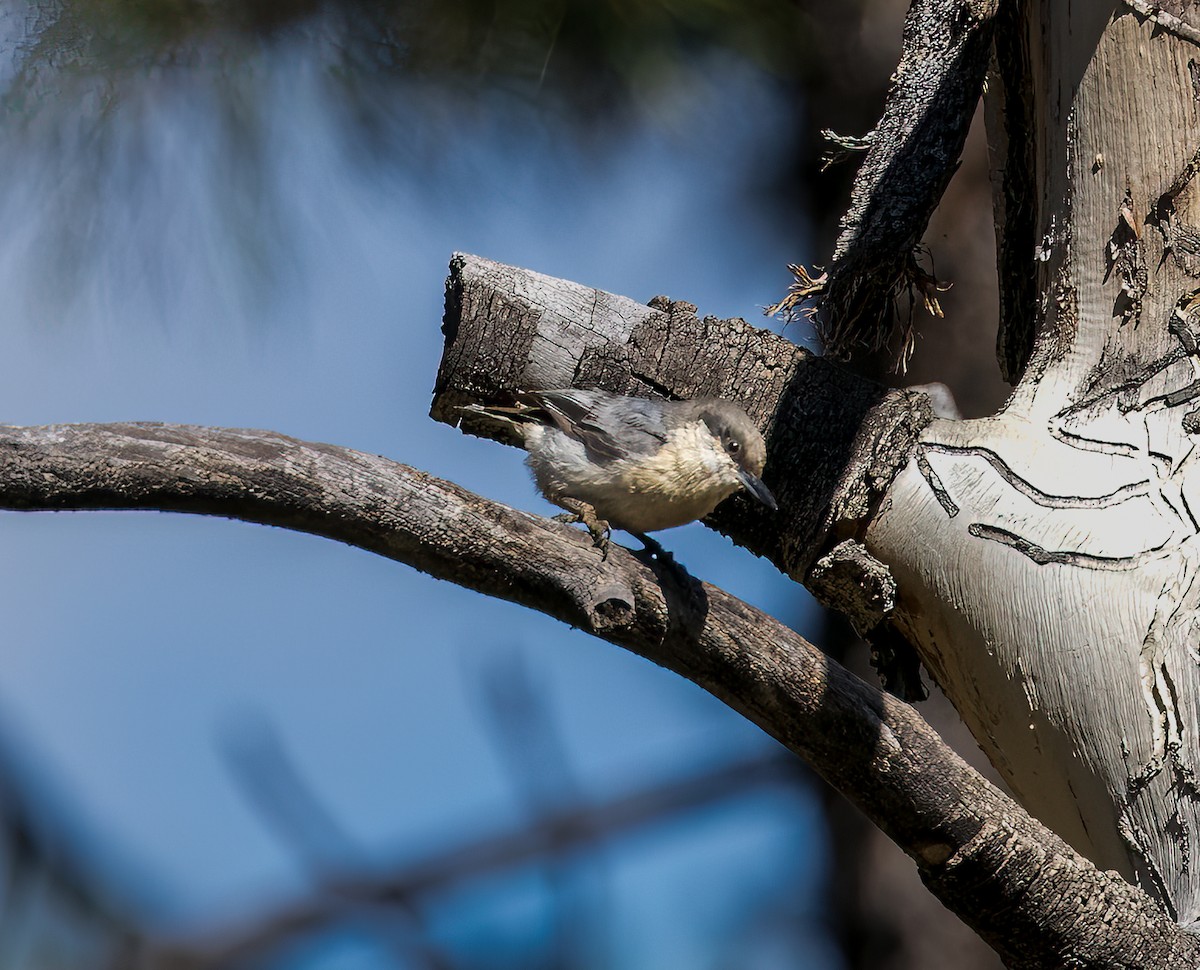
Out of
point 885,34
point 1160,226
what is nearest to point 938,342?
point 885,34

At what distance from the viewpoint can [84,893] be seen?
78 cm

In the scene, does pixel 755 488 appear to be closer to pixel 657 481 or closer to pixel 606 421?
pixel 657 481

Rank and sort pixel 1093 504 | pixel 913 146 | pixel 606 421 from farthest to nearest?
pixel 913 146 < pixel 606 421 < pixel 1093 504

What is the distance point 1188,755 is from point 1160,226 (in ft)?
3.43

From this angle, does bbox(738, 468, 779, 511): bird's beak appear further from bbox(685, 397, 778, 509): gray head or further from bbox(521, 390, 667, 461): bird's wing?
bbox(521, 390, 667, 461): bird's wing

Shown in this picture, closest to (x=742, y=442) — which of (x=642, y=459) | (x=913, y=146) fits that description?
(x=642, y=459)

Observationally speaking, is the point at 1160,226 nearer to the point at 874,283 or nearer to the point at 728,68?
the point at 874,283

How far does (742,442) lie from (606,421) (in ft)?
0.90

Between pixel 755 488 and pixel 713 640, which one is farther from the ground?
pixel 755 488

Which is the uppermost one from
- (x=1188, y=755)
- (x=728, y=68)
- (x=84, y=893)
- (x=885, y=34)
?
(x=885, y=34)

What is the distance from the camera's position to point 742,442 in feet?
7.48

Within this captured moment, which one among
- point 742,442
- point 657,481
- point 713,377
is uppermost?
point 713,377

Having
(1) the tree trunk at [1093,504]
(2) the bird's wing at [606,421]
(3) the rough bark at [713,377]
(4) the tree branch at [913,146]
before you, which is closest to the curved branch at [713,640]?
(1) the tree trunk at [1093,504]

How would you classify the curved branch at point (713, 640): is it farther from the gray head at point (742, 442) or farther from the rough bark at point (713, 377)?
the rough bark at point (713, 377)
